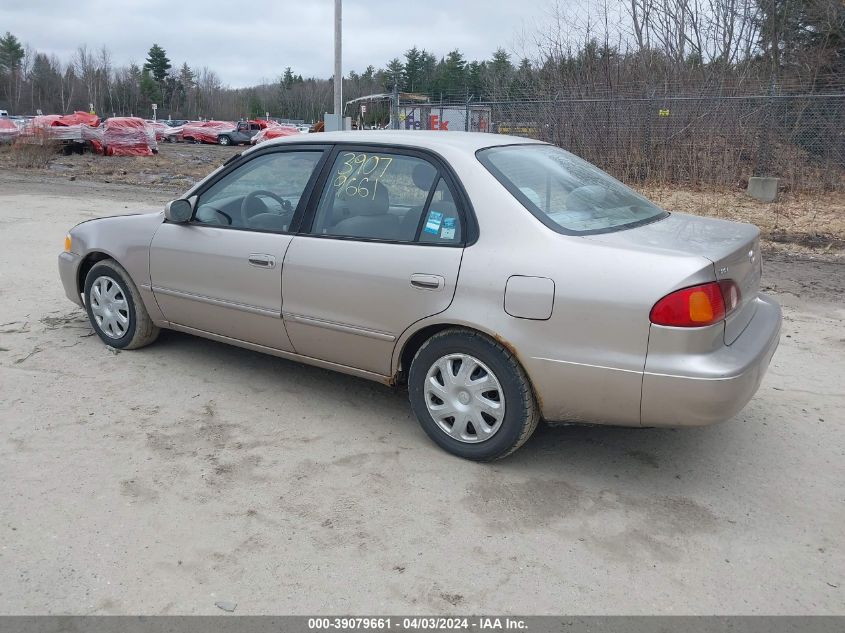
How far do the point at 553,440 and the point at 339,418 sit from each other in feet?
3.97

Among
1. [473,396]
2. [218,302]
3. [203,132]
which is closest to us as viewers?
[473,396]

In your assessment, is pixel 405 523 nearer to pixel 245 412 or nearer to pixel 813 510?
pixel 245 412

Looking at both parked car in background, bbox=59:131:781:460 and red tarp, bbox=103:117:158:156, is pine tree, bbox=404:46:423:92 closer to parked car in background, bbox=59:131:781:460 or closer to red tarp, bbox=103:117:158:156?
red tarp, bbox=103:117:158:156

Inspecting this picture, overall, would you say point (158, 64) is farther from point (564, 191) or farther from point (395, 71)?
point (564, 191)

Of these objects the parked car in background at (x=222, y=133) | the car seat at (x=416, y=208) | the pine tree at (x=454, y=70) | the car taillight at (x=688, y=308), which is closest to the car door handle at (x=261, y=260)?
the car seat at (x=416, y=208)

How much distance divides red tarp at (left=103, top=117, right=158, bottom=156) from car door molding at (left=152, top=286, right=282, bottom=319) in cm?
2700

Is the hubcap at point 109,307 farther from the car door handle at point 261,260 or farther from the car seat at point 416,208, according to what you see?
the car seat at point 416,208

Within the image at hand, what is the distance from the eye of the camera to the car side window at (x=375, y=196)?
3.90 meters

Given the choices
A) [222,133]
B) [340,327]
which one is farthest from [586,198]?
[222,133]

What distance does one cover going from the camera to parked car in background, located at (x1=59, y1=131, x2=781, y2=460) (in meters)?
3.20

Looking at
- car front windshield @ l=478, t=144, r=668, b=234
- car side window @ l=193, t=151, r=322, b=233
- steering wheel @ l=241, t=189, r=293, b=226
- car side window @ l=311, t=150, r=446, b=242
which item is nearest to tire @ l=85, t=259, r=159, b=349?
car side window @ l=193, t=151, r=322, b=233

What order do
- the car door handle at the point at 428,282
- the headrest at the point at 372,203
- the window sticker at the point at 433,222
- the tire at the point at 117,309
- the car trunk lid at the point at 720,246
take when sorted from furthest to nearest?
the tire at the point at 117,309 → the headrest at the point at 372,203 → the window sticker at the point at 433,222 → the car door handle at the point at 428,282 → the car trunk lid at the point at 720,246

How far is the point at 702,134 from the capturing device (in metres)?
15.9

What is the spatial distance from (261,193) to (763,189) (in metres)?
12.7
